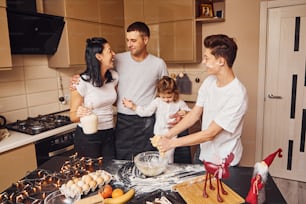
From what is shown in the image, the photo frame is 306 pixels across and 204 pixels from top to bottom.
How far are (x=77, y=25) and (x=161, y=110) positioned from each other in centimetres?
127

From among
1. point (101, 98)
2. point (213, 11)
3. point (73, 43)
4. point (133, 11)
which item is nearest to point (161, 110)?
point (101, 98)

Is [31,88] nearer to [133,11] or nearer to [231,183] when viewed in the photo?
[133,11]

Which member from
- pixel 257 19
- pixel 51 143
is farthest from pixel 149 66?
pixel 257 19

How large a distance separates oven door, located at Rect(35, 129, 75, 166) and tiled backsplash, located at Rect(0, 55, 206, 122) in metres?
0.50

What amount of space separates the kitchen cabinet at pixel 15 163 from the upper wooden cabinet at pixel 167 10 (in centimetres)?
199

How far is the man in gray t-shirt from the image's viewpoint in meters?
1.95

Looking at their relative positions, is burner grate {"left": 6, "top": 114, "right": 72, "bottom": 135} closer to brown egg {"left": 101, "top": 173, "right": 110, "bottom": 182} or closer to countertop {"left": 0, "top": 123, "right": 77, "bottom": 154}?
countertop {"left": 0, "top": 123, "right": 77, "bottom": 154}

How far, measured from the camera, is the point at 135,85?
2053mm

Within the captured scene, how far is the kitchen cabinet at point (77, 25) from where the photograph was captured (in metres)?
2.46

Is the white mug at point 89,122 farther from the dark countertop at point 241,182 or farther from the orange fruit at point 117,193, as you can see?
the orange fruit at point 117,193

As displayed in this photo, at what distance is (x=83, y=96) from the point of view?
175 centimetres

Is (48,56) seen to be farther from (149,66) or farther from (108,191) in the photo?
(108,191)

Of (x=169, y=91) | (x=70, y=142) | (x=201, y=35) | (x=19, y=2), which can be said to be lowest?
(x=70, y=142)

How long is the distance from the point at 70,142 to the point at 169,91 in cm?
105
